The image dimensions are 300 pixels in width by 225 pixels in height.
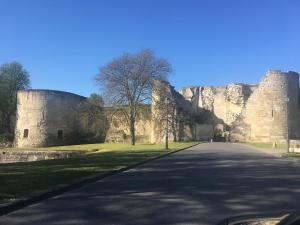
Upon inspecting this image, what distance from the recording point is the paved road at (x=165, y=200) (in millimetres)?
8734

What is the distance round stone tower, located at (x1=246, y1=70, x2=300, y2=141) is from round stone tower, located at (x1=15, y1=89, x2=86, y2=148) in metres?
24.7

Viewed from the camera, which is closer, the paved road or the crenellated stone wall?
the paved road

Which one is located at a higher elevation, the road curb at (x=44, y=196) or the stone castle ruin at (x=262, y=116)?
the stone castle ruin at (x=262, y=116)

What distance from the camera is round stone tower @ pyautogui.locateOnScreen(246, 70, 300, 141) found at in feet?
224

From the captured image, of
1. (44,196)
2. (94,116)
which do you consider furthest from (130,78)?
(44,196)

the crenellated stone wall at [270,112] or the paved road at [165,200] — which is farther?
the crenellated stone wall at [270,112]

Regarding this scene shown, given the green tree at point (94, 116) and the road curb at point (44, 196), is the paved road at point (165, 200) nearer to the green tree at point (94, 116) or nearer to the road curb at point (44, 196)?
the road curb at point (44, 196)

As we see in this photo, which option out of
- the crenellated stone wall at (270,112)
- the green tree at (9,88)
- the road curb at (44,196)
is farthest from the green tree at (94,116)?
the road curb at (44,196)

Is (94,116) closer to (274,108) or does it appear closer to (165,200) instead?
(274,108)

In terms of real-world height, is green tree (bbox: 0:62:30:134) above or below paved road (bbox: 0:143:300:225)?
above

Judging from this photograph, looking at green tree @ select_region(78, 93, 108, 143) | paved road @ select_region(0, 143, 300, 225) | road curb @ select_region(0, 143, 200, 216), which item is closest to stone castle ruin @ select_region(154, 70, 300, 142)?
green tree @ select_region(78, 93, 108, 143)

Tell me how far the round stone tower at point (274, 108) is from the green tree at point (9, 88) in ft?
109

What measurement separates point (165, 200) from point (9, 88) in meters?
63.9

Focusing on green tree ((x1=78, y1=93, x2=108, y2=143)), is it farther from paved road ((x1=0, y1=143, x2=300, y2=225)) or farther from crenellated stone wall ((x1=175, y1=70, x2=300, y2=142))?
paved road ((x1=0, y1=143, x2=300, y2=225))
